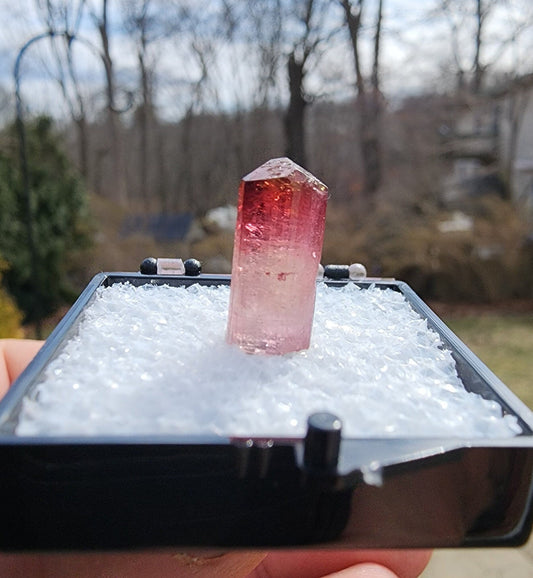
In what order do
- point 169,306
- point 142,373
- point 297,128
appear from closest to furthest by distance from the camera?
point 142,373 < point 169,306 < point 297,128

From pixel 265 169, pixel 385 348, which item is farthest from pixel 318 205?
pixel 385 348

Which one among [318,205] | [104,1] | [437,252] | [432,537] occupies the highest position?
[104,1]

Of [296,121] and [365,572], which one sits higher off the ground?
[296,121]

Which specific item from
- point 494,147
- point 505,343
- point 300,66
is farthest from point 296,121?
point 494,147

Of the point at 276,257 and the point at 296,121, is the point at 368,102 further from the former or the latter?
the point at 276,257

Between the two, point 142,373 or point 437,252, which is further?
point 437,252

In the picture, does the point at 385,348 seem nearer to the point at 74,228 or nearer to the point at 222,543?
the point at 222,543

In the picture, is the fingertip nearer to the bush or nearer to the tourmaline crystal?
the tourmaline crystal

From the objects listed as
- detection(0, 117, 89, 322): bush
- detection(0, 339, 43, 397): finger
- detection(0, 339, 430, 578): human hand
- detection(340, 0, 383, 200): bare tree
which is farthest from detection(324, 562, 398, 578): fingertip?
detection(340, 0, 383, 200): bare tree
